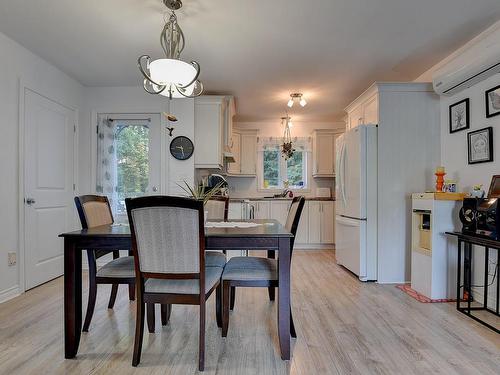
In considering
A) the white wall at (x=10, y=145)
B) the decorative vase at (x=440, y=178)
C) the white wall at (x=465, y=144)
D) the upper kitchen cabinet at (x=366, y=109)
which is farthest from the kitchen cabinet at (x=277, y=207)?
the white wall at (x=10, y=145)

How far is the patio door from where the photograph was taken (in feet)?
14.0

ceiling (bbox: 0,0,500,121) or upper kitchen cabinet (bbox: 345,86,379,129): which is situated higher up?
ceiling (bbox: 0,0,500,121)

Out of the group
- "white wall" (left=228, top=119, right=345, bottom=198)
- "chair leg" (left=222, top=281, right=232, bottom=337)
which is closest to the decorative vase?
"chair leg" (left=222, top=281, right=232, bottom=337)

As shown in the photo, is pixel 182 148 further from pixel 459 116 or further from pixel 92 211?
pixel 459 116

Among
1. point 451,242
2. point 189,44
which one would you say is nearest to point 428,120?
point 451,242

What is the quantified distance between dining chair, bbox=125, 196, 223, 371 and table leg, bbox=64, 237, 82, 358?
1.34 ft

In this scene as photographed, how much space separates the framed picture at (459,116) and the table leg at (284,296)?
2376 mm

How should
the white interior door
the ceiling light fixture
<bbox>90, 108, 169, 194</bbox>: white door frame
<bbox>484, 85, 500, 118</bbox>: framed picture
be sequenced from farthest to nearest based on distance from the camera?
the ceiling light fixture < <bbox>90, 108, 169, 194</bbox>: white door frame < the white interior door < <bbox>484, 85, 500, 118</bbox>: framed picture

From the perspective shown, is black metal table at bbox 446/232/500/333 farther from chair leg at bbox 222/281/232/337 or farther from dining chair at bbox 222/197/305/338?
chair leg at bbox 222/281/232/337

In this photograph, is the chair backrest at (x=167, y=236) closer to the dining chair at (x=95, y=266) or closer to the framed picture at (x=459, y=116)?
the dining chair at (x=95, y=266)

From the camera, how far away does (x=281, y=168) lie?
20.5 feet

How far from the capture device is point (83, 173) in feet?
13.8

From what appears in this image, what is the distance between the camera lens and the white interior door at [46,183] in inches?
127

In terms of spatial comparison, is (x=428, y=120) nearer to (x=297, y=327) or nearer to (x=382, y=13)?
(x=382, y=13)
